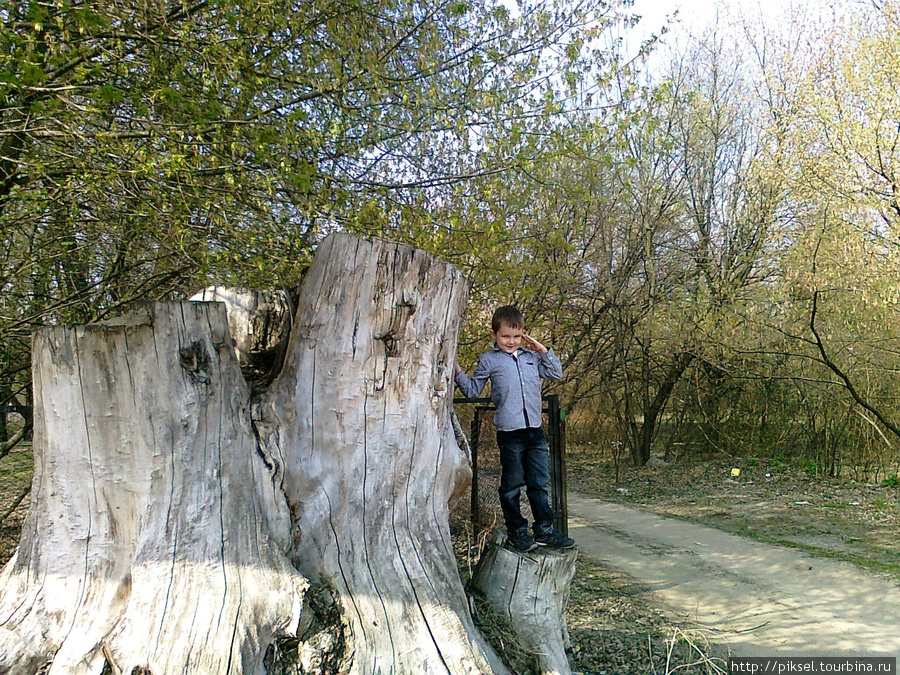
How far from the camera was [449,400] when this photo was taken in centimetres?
312

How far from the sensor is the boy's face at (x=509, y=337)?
379 cm

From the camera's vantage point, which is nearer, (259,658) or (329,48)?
(259,658)

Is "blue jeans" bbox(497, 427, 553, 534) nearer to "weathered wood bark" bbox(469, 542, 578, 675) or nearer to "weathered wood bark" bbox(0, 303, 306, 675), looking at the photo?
"weathered wood bark" bbox(469, 542, 578, 675)

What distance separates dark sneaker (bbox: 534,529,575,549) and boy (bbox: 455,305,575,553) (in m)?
0.07

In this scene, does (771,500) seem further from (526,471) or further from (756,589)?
(526,471)

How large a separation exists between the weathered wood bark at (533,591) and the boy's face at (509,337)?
110cm

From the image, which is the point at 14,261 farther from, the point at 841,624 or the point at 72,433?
the point at 841,624

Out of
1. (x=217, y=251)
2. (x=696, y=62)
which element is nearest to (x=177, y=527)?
(x=217, y=251)

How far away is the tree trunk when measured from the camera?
2.35 metres

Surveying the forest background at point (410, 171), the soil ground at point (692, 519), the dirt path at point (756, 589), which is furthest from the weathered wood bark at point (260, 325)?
the dirt path at point (756, 589)

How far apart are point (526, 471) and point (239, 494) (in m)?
1.85

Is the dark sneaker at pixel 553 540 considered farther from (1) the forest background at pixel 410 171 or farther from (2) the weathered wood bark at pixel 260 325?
(1) the forest background at pixel 410 171

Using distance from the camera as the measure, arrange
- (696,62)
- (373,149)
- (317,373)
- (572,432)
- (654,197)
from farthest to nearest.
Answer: (572,432) → (696,62) → (654,197) → (373,149) → (317,373)

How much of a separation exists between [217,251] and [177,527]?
2653 mm
